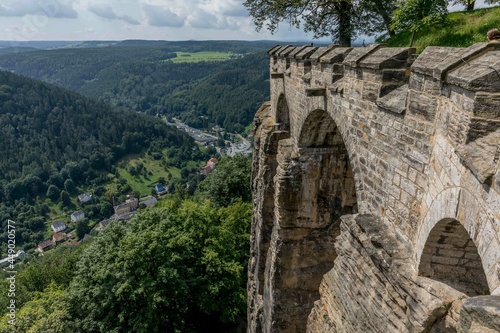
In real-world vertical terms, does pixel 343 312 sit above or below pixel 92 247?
above

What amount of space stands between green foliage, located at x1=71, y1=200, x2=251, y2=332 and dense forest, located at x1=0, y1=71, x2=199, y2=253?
7217 cm

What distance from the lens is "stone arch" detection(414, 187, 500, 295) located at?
2.70m

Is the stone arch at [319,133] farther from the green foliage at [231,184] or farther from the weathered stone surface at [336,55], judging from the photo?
the green foliage at [231,184]

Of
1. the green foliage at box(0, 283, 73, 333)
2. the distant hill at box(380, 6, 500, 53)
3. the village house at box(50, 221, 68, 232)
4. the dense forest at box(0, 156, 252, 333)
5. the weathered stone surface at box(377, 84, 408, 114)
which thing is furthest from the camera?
the village house at box(50, 221, 68, 232)

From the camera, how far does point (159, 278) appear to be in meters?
15.5

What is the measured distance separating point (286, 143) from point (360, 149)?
5.34 metres

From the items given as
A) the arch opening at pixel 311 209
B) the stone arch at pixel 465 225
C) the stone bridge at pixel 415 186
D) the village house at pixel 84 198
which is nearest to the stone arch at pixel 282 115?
the arch opening at pixel 311 209

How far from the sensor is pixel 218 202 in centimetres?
2941

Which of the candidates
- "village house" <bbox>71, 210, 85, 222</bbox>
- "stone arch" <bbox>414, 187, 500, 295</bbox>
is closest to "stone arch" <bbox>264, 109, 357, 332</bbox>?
"stone arch" <bbox>414, 187, 500, 295</bbox>

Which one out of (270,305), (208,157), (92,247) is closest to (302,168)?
(270,305)

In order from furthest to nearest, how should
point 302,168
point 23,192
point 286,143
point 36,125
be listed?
point 36,125, point 23,192, point 286,143, point 302,168

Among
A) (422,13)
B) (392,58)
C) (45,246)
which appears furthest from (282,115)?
(45,246)

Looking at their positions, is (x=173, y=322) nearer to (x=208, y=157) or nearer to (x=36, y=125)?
(x=208, y=157)

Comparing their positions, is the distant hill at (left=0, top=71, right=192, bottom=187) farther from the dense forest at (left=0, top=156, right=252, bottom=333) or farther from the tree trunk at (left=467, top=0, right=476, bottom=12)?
the tree trunk at (left=467, top=0, right=476, bottom=12)
